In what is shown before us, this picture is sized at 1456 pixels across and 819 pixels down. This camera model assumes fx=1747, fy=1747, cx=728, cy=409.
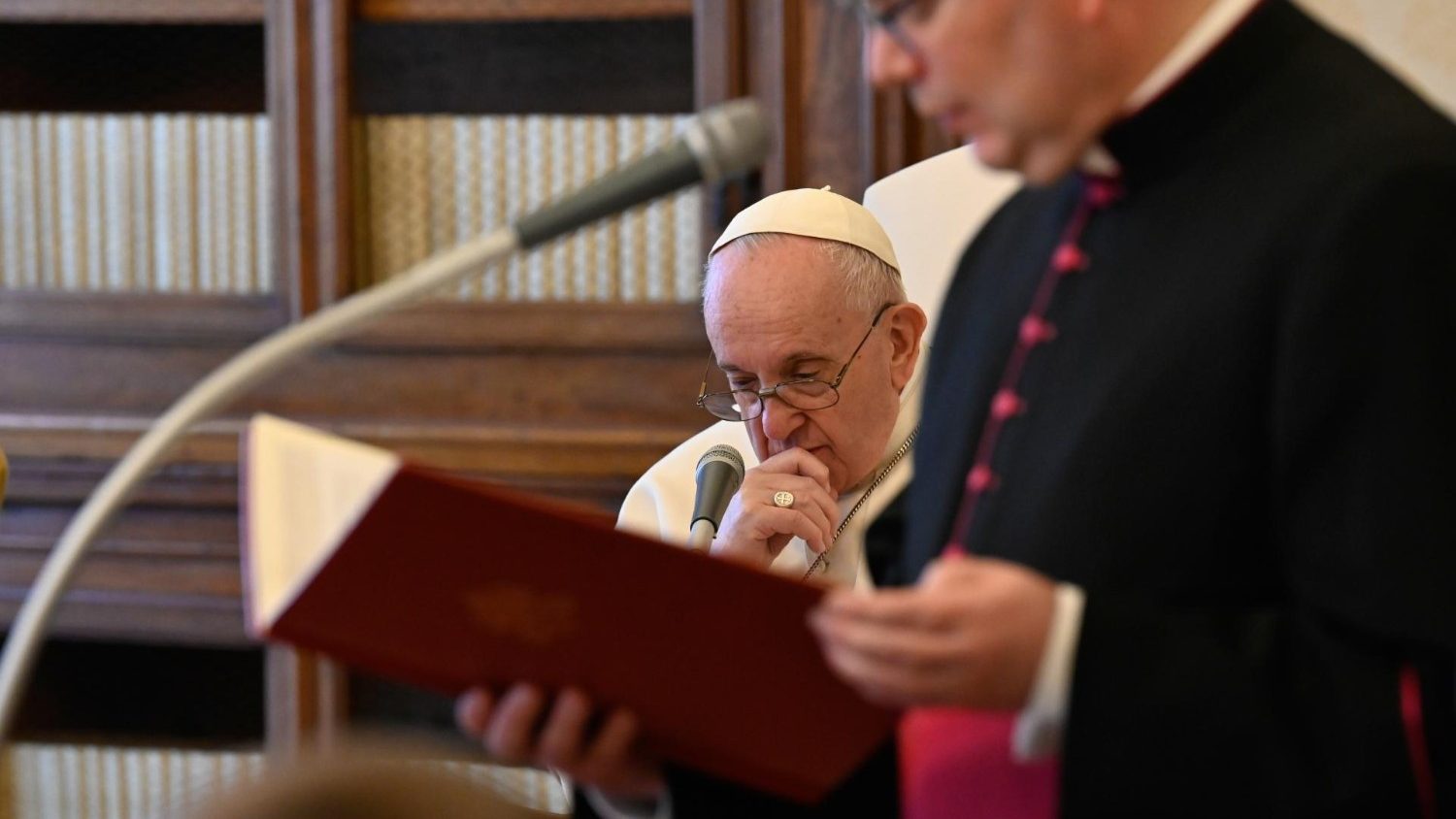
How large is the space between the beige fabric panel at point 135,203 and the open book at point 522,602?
92.0 inches

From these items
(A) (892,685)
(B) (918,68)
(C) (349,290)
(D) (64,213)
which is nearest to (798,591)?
(A) (892,685)

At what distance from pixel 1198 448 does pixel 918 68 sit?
31 cm

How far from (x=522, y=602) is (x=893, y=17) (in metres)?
0.47

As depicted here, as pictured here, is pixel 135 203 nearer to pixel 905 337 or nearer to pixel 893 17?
pixel 905 337

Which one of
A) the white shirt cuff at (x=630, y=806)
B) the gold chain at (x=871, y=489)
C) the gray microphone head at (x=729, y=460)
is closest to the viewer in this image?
the white shirt cuff at (x=630, y=806)

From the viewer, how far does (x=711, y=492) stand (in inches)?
93.7

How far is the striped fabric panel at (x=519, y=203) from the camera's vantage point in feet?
10.7

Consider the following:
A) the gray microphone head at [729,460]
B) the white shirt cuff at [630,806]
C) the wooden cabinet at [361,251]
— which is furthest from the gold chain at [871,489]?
the white shirt cuff at [630,806]

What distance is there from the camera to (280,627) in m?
1.19

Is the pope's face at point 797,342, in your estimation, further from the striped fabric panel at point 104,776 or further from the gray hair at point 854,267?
the striped fabric panel at point 104,776

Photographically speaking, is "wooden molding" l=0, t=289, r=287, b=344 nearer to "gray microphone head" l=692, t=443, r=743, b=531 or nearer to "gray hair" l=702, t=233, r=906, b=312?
"gray hair" l=702, t=233, r=906, b=312

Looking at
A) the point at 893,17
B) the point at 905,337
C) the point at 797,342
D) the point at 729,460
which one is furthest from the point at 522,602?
the point at 905,337

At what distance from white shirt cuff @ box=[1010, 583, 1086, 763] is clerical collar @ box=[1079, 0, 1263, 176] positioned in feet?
1.12

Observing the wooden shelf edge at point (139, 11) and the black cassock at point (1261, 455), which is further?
the wooden shelf edge at point (139, 11)
